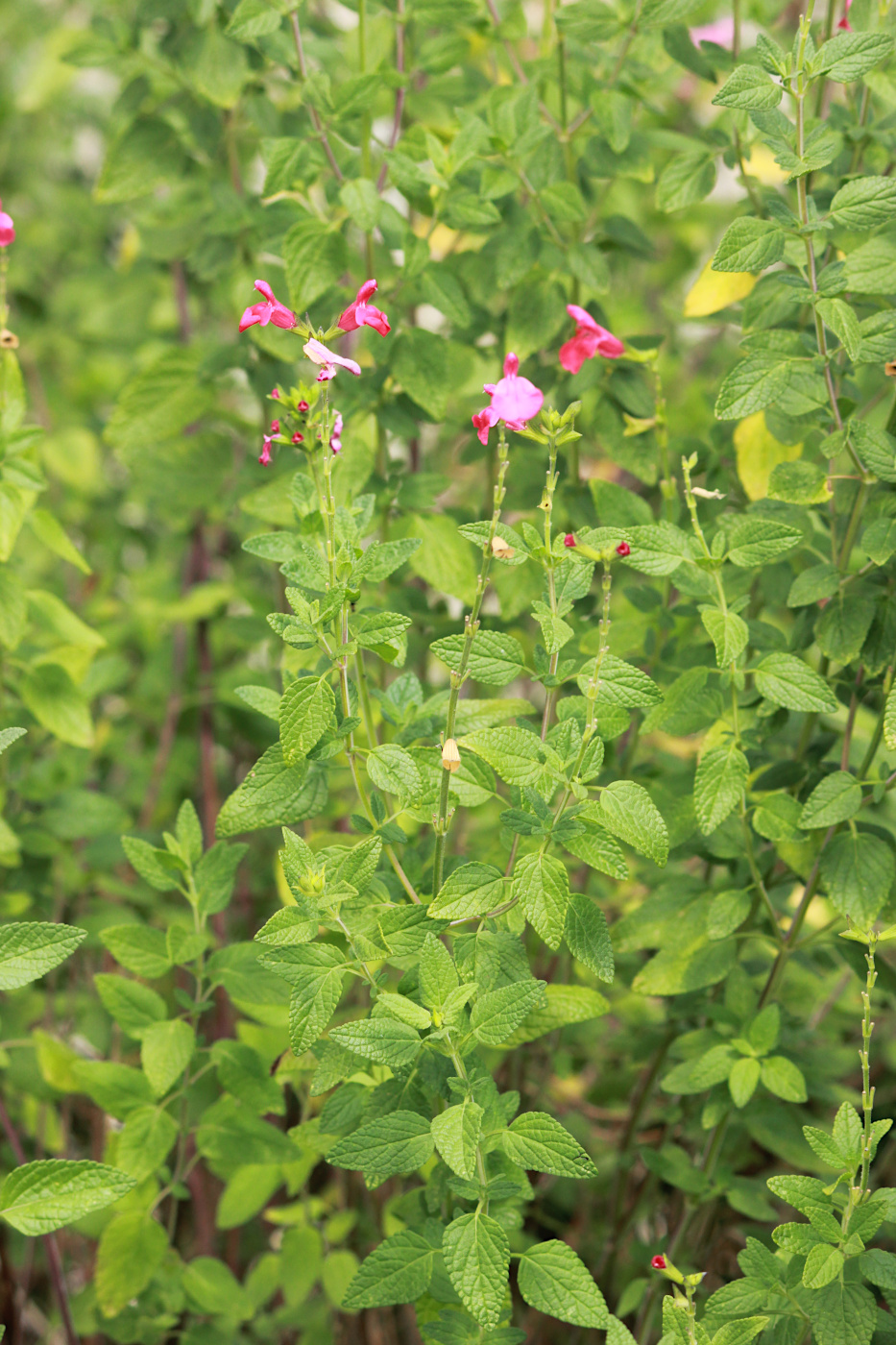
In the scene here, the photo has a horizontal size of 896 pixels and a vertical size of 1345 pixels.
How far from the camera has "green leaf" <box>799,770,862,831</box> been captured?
0.78 meters

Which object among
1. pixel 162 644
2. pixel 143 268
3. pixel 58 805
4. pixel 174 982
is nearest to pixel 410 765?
pixel 58 805

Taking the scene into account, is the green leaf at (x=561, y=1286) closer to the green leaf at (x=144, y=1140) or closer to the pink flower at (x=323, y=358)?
the green leaf at (x=144, y=1140)

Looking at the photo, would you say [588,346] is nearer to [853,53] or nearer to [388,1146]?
[853,53]

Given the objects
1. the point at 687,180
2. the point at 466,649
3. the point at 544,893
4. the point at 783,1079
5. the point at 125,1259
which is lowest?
the point at 125,1259

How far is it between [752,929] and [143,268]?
1.16 m

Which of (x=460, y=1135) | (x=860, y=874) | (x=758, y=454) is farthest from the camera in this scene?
(x=758, y=454)

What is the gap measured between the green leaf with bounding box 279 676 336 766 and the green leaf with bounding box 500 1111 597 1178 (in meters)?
0.24

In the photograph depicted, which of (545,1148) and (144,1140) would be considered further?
(144,1140)

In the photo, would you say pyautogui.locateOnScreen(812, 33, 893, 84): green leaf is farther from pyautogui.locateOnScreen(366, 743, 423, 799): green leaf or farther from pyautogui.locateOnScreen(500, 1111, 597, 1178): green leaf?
pyautogui.locateOnScreen(500, 1111, 597, 1178): green leaf

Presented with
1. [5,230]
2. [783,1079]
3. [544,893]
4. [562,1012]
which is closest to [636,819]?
[544,893]

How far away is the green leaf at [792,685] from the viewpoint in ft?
2.37

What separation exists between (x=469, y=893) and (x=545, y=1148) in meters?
0.15

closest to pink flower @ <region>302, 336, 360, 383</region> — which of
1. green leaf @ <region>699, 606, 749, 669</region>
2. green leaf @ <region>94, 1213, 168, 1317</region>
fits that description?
green leaf @ <region>699, 606, 749, 669</region>

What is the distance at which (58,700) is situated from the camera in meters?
1.04
